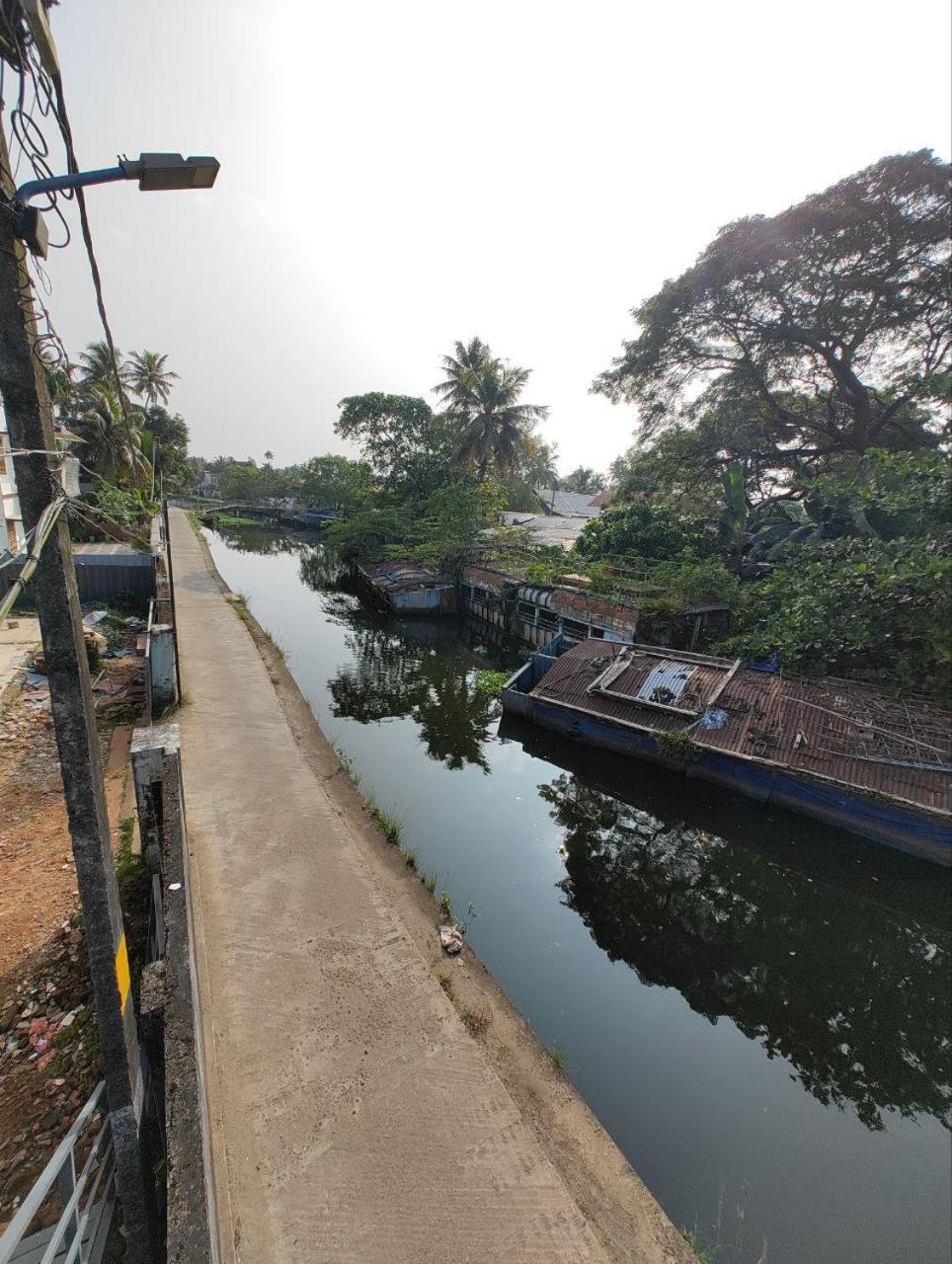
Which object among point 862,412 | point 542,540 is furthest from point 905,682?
point 542,540

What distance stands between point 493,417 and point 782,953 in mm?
27549

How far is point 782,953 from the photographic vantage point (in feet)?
20.7

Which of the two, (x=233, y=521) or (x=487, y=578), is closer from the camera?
(x=487, y=578)

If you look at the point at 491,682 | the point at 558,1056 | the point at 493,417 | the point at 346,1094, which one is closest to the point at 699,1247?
the point at 558,1056

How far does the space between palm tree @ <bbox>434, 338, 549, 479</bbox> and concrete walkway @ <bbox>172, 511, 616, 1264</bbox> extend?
26.8m

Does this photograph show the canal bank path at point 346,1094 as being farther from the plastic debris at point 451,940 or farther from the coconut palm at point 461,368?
the coconut palm at point 461,368

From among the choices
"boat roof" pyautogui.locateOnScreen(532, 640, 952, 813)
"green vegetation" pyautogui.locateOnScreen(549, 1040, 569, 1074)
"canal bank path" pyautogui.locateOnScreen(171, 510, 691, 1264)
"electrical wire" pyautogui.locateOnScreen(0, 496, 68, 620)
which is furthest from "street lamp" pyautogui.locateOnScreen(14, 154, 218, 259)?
"boat roof" pyautogui.locateOnScreen(532, 640, 952, 813)

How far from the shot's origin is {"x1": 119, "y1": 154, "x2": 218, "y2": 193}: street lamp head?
2021 mm

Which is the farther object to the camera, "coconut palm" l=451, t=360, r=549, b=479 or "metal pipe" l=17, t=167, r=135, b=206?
"coconut palm" l=451, t=360, r=549, b=479

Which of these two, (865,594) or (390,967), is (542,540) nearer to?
(865,594)

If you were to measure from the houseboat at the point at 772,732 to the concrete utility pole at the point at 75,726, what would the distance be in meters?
8.30

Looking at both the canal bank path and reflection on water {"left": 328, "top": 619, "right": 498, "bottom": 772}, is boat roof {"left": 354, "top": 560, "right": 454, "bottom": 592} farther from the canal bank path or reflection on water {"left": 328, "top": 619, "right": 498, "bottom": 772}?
the canal bank path

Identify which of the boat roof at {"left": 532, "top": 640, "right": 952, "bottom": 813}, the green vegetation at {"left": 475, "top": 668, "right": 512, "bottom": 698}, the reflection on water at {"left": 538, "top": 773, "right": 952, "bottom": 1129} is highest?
the boat roof at {"left": 532, "top": 640, "right": 952, "bottom": 813}

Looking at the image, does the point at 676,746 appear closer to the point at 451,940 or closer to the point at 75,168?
the point at 451,940
